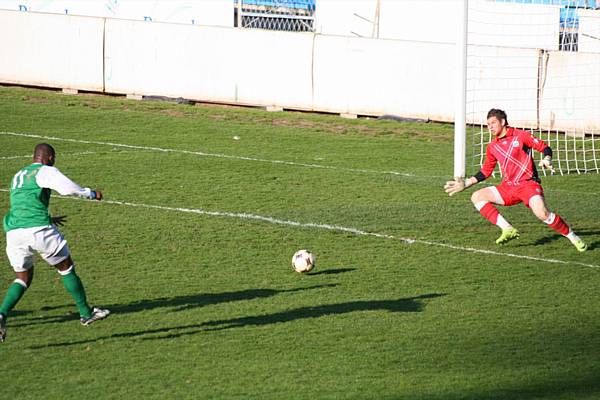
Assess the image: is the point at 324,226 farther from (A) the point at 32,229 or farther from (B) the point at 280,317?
(A) the point at 32,229

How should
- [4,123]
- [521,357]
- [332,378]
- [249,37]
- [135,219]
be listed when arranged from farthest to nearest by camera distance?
[249,37], [4,123], [135,219], [521,357], [332,378]

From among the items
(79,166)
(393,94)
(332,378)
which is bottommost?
(332,378)

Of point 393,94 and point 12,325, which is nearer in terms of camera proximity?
point 12,325

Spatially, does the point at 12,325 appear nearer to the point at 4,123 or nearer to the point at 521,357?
the point at 521,357

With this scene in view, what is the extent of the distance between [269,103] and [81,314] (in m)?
13.6

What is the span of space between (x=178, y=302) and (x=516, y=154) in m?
4.98

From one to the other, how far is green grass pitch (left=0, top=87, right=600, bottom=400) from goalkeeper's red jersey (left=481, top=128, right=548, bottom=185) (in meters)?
0.92

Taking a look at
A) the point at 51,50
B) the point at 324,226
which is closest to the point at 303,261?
the point at 324,226

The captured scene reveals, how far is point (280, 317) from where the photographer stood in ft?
32.6

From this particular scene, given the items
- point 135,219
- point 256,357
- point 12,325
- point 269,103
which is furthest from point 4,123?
point 256,357

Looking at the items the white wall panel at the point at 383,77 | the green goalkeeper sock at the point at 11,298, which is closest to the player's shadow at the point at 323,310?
the green goalkeeper sock at the point at 11,298

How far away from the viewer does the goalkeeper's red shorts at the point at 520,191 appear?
12789mm

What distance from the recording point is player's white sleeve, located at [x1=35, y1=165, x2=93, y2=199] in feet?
29.3

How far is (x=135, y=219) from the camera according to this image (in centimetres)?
1394
